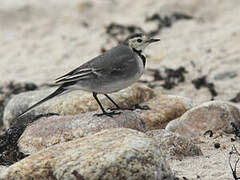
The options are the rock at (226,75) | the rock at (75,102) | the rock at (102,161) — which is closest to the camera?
the rock at (102,161)

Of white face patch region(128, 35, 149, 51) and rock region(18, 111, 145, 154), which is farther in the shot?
white face patch region(128, 35, 149, 51)

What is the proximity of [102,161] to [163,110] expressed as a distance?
2.92m

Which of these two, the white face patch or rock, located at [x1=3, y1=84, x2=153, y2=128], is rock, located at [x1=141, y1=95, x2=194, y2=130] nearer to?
rock, located at [x1=3, y1=84, x2=153, y2=128]

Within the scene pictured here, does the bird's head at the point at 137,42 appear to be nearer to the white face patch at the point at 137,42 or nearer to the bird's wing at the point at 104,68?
the white face patch at the point at 137,42

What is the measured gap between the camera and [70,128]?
607cm

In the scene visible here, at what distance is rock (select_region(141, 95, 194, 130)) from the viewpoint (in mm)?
6949

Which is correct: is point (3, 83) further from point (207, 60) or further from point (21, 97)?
point (207, 60)

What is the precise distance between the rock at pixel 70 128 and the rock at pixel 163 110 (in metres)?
0.71

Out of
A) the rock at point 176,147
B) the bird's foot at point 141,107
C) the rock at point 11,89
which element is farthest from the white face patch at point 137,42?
the rock at point 11,89

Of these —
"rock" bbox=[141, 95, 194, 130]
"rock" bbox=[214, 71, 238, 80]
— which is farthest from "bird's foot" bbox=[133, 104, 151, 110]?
"rock" bbox=[214, 71, 238, 80]

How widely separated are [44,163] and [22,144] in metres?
1.74

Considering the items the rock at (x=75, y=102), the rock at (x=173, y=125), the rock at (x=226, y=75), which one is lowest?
the rock at (x=226, y=75)

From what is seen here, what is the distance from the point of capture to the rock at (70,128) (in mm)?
5996

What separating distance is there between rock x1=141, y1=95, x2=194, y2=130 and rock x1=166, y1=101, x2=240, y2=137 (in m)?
0.32
